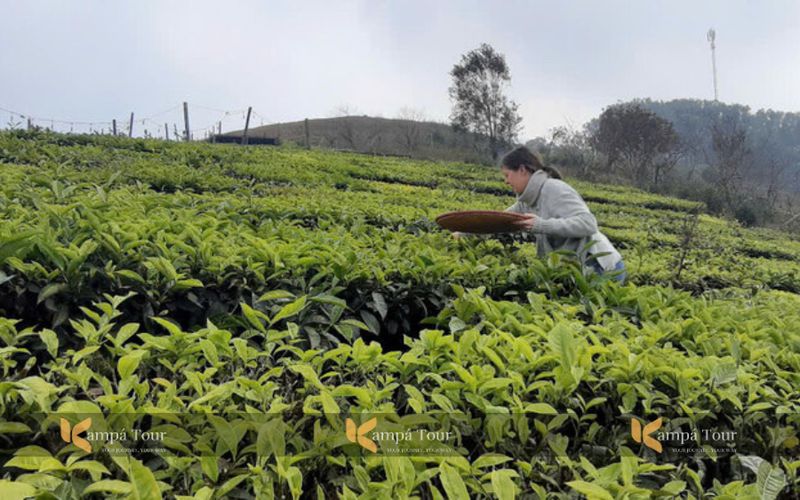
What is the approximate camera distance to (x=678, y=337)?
73.5 inches

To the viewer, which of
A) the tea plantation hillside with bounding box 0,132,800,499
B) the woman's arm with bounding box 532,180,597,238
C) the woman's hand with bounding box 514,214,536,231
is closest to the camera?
the tea plantation hillside with bounding box 0,132,800,499

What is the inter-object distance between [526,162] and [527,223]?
2.95ft

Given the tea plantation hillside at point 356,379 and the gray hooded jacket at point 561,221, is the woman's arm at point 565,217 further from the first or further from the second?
the tea plantation hillside at point 356,379

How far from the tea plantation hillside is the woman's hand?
1.22 feet

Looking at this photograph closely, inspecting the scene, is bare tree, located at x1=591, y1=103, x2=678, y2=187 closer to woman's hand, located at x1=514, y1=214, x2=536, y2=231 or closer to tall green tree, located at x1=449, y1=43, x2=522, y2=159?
tall green tree, located at x1=449, y1=43, x2=522, y2=159

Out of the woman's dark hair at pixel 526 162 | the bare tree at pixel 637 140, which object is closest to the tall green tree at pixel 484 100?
the bare tree at pixel 637 140

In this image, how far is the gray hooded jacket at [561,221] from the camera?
3.08m

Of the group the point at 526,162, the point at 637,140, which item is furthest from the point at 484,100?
the point at 526,162

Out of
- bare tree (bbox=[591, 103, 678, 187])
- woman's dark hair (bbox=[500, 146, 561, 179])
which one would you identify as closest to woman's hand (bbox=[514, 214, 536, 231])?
woman's dark hair (bbox=[500, 146, 561, 179])

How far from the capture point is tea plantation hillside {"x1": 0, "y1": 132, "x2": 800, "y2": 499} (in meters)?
1.01

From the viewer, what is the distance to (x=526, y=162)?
365 cm

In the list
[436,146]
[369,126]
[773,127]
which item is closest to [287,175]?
[436,146]

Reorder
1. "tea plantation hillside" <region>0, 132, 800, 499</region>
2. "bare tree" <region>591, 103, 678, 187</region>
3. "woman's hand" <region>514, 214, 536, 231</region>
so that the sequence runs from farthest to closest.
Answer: "bare tree" <region>591, 103, 678, 187</region> → "woman's hand" <region>514, 214, 536, 231</region> → "tea plantation hillside" <region>0, 132, 800, 499</region>

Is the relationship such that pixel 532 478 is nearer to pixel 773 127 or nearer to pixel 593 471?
pixel 593 471
